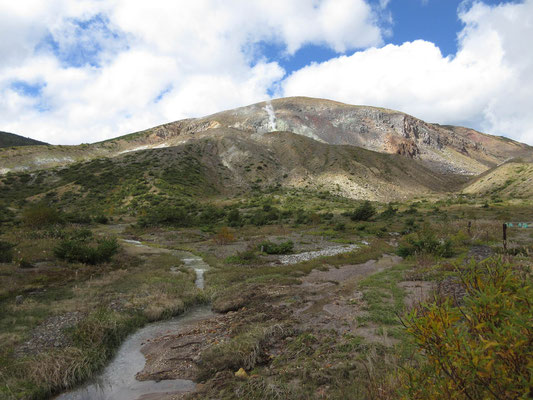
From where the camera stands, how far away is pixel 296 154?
88188 mm

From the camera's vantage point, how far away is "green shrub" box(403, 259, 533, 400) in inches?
80.0

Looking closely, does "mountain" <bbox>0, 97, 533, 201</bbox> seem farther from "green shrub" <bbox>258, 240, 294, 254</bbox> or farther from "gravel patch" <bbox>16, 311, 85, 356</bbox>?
"gravel patch" <bbox>16, 311, 85, 356</bbox>

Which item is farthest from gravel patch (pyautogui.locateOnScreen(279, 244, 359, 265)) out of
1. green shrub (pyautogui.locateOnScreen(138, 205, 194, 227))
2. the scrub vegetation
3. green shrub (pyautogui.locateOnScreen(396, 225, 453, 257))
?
green shrub (pyautogui.locateOnScreen(138, 205, 194, 227))

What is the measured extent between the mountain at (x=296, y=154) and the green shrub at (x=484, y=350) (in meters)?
65.4

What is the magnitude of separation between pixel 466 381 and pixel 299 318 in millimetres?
7789

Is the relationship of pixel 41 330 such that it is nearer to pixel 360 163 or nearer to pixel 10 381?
pixel 10 381

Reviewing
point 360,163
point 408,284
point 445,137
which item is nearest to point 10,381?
point 408,284

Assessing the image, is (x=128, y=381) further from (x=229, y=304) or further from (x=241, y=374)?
(x=229, y=304)

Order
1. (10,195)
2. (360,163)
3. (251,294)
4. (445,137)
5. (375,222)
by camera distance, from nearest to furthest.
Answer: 1. (251,294)
2. (375,222)
3. (10,195)
4. (360,163)
5. (445,137)

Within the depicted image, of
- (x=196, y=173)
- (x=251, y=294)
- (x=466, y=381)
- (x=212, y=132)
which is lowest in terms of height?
(x=251, y=294)

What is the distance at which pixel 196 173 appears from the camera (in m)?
76.8

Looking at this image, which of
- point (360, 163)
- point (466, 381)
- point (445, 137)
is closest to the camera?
point (466, 381)

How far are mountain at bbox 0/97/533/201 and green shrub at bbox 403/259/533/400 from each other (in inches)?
2575

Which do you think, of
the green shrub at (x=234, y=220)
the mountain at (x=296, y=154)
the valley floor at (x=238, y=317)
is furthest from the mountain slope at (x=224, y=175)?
the valley floor at (x=238, y=317)
